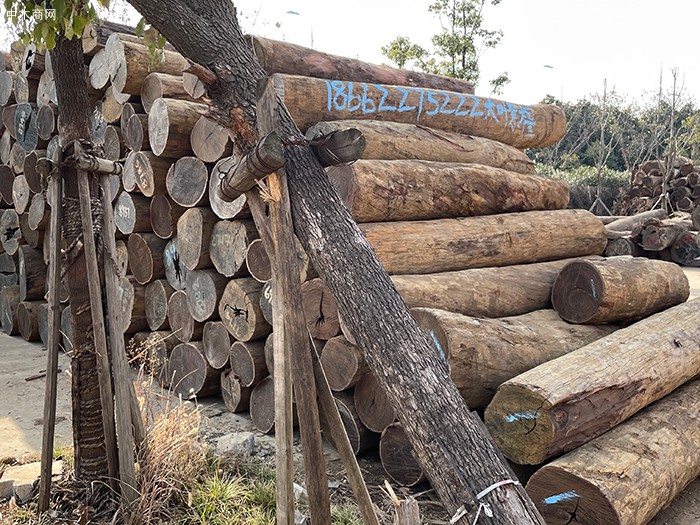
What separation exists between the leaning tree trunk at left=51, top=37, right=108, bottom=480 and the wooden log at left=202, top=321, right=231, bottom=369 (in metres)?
1.59

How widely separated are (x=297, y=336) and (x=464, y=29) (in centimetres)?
1610

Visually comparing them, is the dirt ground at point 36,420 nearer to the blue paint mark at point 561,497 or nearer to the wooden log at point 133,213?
the blue paint mark at point 561,497

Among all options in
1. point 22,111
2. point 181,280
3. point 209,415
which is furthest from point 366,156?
point 22,111

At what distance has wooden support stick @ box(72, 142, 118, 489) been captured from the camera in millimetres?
3291

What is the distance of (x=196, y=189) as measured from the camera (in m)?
5.04

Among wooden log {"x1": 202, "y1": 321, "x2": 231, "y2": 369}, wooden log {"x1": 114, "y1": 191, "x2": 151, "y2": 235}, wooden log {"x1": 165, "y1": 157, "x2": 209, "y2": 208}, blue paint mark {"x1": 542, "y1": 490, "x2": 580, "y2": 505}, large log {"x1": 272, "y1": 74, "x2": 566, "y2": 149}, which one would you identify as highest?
large log {"x1": 272, "y1": 74, "x2": 566, "y2": 149}

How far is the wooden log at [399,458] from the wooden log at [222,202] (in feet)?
6.57

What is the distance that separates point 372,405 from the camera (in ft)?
13.2

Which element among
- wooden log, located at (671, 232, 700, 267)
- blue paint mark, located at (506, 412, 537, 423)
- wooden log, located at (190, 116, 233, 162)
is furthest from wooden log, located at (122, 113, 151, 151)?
wooden log, located at (671, 232, 700, 267)

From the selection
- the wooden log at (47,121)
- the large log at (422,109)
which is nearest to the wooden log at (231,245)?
the large log at (422,109)

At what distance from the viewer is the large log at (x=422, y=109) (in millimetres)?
5062

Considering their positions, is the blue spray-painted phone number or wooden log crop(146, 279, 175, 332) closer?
the blue spray-painted phone number

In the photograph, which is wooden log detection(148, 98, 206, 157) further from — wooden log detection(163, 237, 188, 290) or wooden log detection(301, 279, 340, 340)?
wooden log detection(301, 279, 340, 340)

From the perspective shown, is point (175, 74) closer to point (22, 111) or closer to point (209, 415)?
A: point (22, 111)
